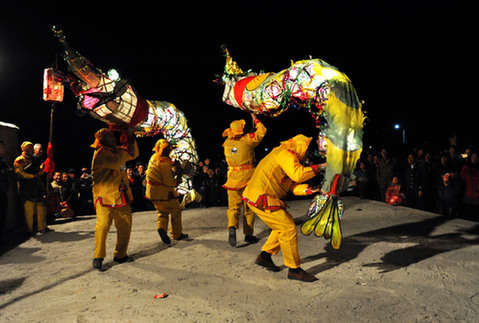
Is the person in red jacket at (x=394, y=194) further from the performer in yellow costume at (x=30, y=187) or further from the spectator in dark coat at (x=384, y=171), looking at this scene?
the performer in yellow costume at (x=30, y=187)

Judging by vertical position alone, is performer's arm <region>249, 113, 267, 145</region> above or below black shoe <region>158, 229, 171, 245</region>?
above

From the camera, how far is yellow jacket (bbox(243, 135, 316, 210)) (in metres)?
3.56

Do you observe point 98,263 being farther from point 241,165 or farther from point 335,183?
point 335,183

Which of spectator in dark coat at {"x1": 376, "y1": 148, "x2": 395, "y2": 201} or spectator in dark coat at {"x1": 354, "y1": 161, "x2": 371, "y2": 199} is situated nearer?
spectator in dark coat at {"x1": 376, "y1": 148, "x2": 395, "y2": 201}

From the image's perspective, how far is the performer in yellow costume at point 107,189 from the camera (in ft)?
13.5

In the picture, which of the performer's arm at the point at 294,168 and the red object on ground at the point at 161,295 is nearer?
the red object on ground at the point at 161,295

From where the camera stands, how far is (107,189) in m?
4.15

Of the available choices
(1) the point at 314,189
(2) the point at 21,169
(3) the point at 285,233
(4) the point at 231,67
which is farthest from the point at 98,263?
(4) the point at 231,67

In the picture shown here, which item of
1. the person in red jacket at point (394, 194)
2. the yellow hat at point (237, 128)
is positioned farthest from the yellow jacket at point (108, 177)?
the person in red jacket at point (394, 194)

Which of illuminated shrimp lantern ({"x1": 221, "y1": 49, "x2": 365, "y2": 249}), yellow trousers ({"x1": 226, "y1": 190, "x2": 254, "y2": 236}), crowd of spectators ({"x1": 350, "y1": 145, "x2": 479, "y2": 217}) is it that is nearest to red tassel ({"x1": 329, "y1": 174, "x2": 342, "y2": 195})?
illuminated shrimp lantern ({"x1": 221, "y1": 49, "x2": 365, "y2": 249})

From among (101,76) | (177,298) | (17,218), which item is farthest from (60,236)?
(177,298)

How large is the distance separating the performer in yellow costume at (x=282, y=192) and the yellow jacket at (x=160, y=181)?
1810mm

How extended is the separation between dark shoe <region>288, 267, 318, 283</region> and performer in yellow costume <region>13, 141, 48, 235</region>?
5.35 meters

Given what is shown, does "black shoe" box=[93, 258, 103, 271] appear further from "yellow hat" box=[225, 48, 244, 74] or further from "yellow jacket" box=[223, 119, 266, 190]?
"yellow hat" box=[225, 48, 244, 74]
